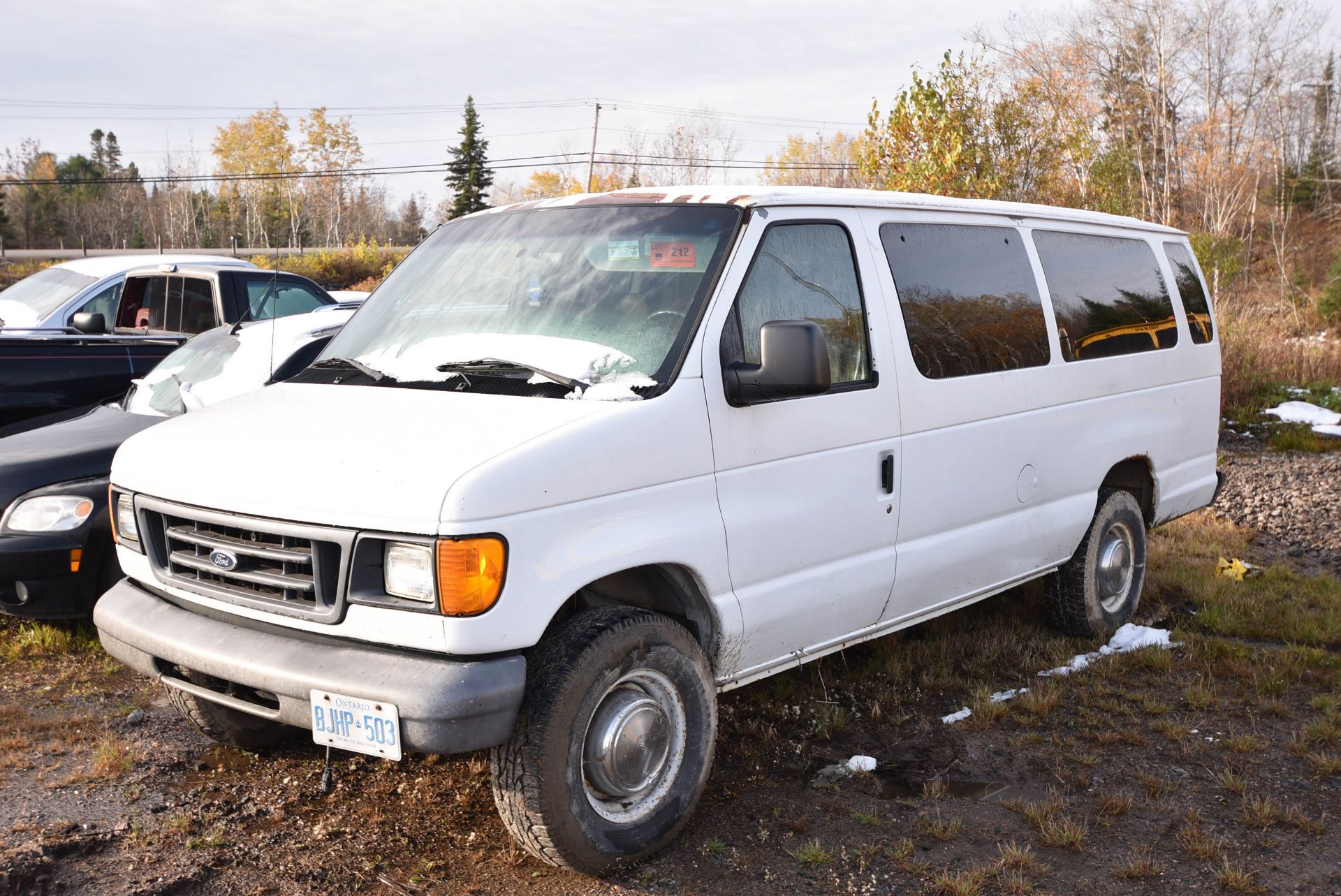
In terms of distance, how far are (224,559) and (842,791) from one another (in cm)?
236

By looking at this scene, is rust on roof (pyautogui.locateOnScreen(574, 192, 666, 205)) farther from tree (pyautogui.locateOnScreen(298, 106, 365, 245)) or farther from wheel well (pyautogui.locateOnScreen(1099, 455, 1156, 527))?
tree (pyautogui.locateOnScreen(298, 106, 365, 245))

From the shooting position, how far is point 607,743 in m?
3.32

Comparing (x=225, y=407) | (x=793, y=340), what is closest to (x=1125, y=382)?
(x=793, y=340)

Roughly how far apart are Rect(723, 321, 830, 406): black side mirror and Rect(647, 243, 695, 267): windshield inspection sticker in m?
0.43

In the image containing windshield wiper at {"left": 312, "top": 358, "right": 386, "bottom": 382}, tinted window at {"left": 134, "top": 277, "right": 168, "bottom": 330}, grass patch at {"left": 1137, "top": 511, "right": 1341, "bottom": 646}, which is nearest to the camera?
windshield wiper at {"left": 312, "top": 358, "right": 386, "bottom": 382}

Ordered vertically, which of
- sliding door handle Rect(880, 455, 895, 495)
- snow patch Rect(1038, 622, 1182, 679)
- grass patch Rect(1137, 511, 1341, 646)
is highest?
sliding door handle Rect(880, 455, 895, 495)

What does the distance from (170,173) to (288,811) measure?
243ft

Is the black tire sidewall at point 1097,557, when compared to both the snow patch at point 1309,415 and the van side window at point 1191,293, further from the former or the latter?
the snow patch at point 1309,415

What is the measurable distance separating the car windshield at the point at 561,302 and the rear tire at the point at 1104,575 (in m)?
3.04

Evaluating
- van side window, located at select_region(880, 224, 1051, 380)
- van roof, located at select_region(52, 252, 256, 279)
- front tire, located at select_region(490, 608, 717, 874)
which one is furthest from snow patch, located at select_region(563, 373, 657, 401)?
van roof, located at select_region(52, 252, 256, 279)

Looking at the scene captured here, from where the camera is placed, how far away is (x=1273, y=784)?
4.21m

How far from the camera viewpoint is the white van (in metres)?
3.00

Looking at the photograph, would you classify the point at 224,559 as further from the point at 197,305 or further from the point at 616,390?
the point at 197,305

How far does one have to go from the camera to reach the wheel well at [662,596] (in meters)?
3.55
